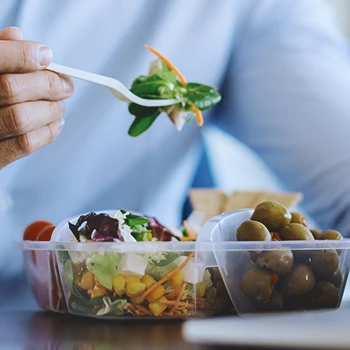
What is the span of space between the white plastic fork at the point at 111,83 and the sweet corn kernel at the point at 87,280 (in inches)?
9.1

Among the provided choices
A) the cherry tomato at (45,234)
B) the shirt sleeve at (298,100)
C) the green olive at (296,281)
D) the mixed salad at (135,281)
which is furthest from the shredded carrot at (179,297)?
the shirt sleeve at (298,100)

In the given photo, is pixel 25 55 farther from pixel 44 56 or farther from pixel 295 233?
pixel 295 233

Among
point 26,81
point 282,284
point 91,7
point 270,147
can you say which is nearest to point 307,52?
point 270,147

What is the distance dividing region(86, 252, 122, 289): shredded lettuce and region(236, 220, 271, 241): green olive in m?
0.13

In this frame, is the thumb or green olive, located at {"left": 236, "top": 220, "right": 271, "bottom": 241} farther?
the thumb

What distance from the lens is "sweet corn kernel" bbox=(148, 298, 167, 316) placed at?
25.9 inches

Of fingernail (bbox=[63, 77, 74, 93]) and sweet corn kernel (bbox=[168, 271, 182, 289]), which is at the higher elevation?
fingernail (bbox=[63, 77, 74, 93])

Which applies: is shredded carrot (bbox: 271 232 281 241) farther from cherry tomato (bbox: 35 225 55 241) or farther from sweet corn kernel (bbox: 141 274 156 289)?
cherry tomato (bbox: 35 225 55 241)

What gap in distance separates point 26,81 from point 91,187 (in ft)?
2.04

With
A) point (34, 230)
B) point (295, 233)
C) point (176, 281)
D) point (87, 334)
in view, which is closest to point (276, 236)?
point (295, 233)

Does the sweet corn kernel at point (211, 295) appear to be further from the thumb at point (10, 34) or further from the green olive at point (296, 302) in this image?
the thumb at point (10, 34)

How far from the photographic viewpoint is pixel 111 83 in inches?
31.5

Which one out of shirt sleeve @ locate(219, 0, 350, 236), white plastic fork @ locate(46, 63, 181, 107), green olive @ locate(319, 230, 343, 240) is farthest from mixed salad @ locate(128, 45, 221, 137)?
shirt sleeve @ locate(219, 0, 350, 236)

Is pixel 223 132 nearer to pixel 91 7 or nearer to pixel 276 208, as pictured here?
pixel 91 7
